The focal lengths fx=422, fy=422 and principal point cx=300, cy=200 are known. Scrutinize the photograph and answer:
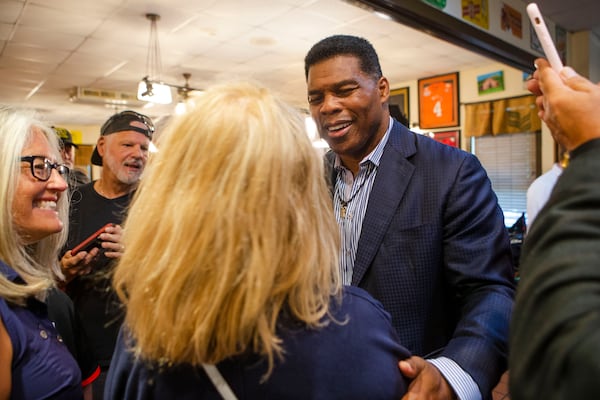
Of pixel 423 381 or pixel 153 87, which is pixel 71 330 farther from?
pixel 153 87

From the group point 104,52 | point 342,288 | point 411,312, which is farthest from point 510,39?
point 104,52

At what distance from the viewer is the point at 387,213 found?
1.33 meters

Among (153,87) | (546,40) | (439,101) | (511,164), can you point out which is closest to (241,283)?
(546,40)

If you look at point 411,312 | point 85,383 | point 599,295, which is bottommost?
point 85,383

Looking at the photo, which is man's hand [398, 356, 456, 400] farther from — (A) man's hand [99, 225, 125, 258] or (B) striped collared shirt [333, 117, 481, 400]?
(A) man's hand [99, 225, 125, 258]

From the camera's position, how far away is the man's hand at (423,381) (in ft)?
2.61

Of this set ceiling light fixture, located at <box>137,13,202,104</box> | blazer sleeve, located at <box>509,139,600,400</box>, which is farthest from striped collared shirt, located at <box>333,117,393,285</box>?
ceiling light fixture, located at <box>137,13,202,104</box>

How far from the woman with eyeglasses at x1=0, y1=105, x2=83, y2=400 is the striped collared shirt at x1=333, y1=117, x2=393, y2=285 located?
2.88 feet

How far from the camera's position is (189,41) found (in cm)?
544

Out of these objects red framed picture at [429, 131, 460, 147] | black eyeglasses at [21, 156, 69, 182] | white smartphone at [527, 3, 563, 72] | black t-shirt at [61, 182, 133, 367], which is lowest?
black t-shirt at [61, 182, 133, 367]

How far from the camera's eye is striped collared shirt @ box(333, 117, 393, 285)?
1441 millimetres

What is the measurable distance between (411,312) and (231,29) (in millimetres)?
4572

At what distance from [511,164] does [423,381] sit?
6.53m

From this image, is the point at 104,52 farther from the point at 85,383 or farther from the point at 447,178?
the point at 447,178
